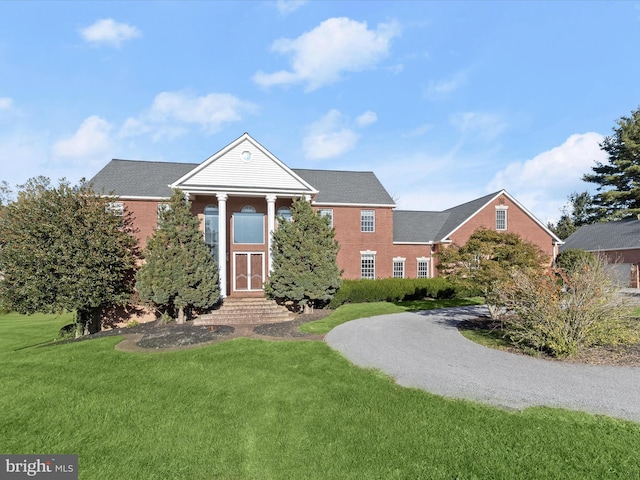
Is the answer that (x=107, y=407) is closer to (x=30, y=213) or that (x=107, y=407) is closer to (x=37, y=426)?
(x=37, y=426)

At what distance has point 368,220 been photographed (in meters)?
24.6

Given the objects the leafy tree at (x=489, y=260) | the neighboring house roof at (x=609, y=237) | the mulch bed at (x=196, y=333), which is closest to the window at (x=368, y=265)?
the mulch bed at (x=196, y=333)

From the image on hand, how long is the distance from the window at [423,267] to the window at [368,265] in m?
5.23

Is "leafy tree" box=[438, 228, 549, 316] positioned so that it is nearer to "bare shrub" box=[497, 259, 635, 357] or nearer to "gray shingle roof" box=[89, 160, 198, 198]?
"bare shrub" box=[497, 259, 635, 357]

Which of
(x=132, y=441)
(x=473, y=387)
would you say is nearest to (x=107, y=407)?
(x=132, y=441)

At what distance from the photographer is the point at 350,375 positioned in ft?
25.1

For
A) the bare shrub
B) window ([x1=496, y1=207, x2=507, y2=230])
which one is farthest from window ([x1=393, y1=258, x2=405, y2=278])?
the bare shrub

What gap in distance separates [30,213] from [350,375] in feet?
53.2

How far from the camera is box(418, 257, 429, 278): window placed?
88.8 ft

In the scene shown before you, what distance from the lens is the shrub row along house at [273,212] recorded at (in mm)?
18219

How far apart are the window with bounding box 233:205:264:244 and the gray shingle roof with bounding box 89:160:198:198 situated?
501cm

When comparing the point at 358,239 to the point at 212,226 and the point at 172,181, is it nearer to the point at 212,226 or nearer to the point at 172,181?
the point at 212,226

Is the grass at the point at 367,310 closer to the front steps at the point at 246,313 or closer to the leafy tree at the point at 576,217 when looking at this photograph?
the front steps at the point at 246,313

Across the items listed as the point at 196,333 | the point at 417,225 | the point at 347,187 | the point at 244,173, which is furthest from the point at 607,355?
the point at 417,225
